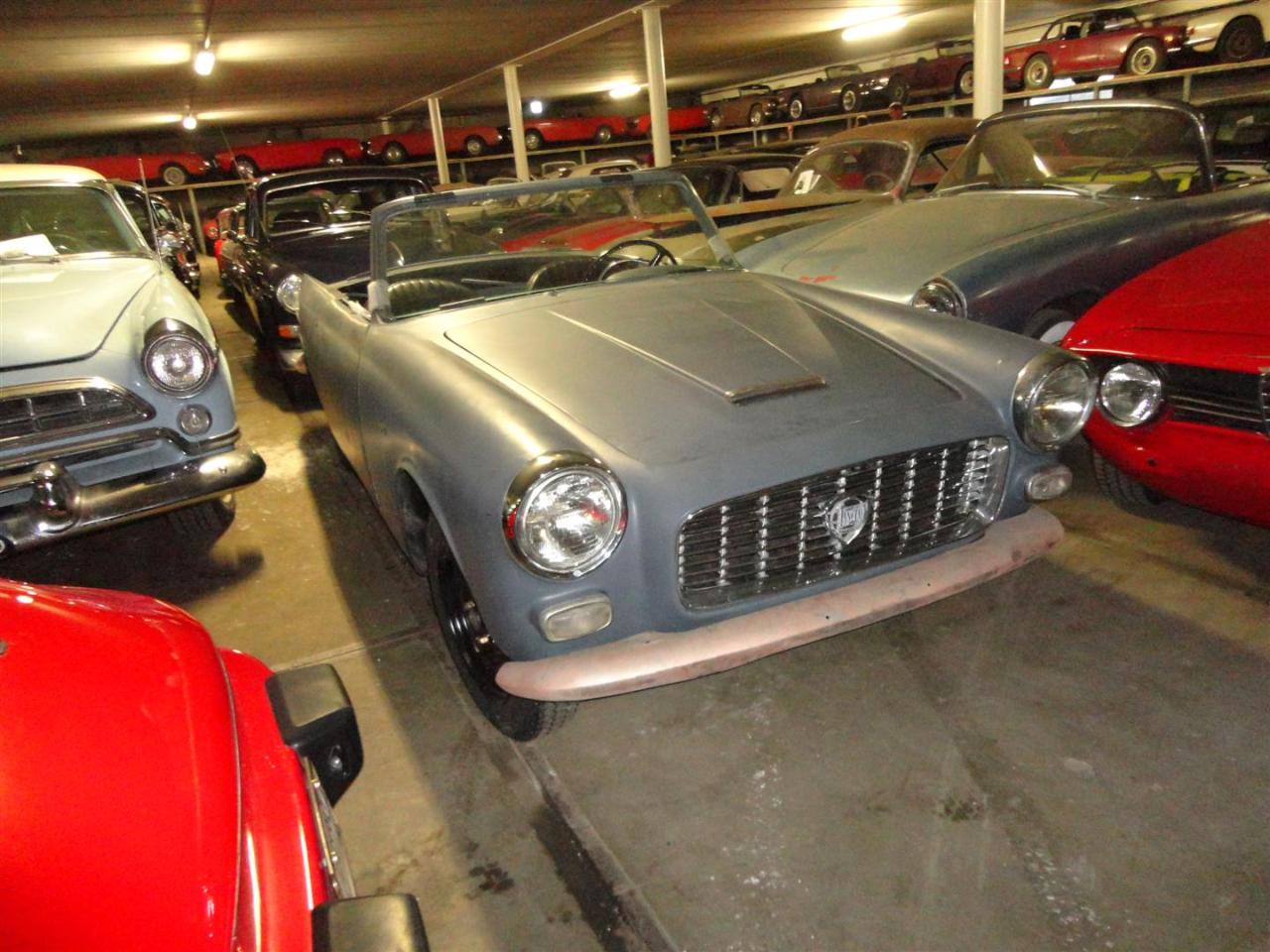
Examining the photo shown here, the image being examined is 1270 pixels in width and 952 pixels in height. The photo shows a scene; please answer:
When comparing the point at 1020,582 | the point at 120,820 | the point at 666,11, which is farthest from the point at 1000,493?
the point at 666,11

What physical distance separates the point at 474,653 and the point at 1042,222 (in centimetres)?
312

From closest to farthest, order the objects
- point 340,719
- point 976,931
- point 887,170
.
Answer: point 340,719
point 976,931
point 887,170

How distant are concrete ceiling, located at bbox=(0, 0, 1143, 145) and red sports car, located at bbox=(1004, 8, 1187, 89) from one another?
0.82 m

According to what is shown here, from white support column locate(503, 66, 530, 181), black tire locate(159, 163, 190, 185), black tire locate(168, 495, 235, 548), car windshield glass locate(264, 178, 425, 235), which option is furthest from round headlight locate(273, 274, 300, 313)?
black tire locate(159, 163, 190, 185)

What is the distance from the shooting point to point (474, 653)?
2.35m

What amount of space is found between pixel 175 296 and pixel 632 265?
185 centimetres

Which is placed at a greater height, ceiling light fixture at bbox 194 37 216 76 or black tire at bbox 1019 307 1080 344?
ceiling light fixture at bbox 194 37 216 76

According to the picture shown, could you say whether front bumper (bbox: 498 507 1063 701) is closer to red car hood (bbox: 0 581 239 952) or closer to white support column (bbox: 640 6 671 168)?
red car hood (bbox: 0 581 239 952)

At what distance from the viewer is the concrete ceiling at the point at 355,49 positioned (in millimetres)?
8320

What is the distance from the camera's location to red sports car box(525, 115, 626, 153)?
61.8 feet

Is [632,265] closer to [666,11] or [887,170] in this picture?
[887,170]

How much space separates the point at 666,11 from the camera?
32.8ft

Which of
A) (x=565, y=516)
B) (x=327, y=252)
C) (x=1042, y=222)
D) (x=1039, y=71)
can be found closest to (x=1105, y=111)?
(x=1042, y=222)

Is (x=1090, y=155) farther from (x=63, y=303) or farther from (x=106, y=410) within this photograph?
(x=63, y=303)
